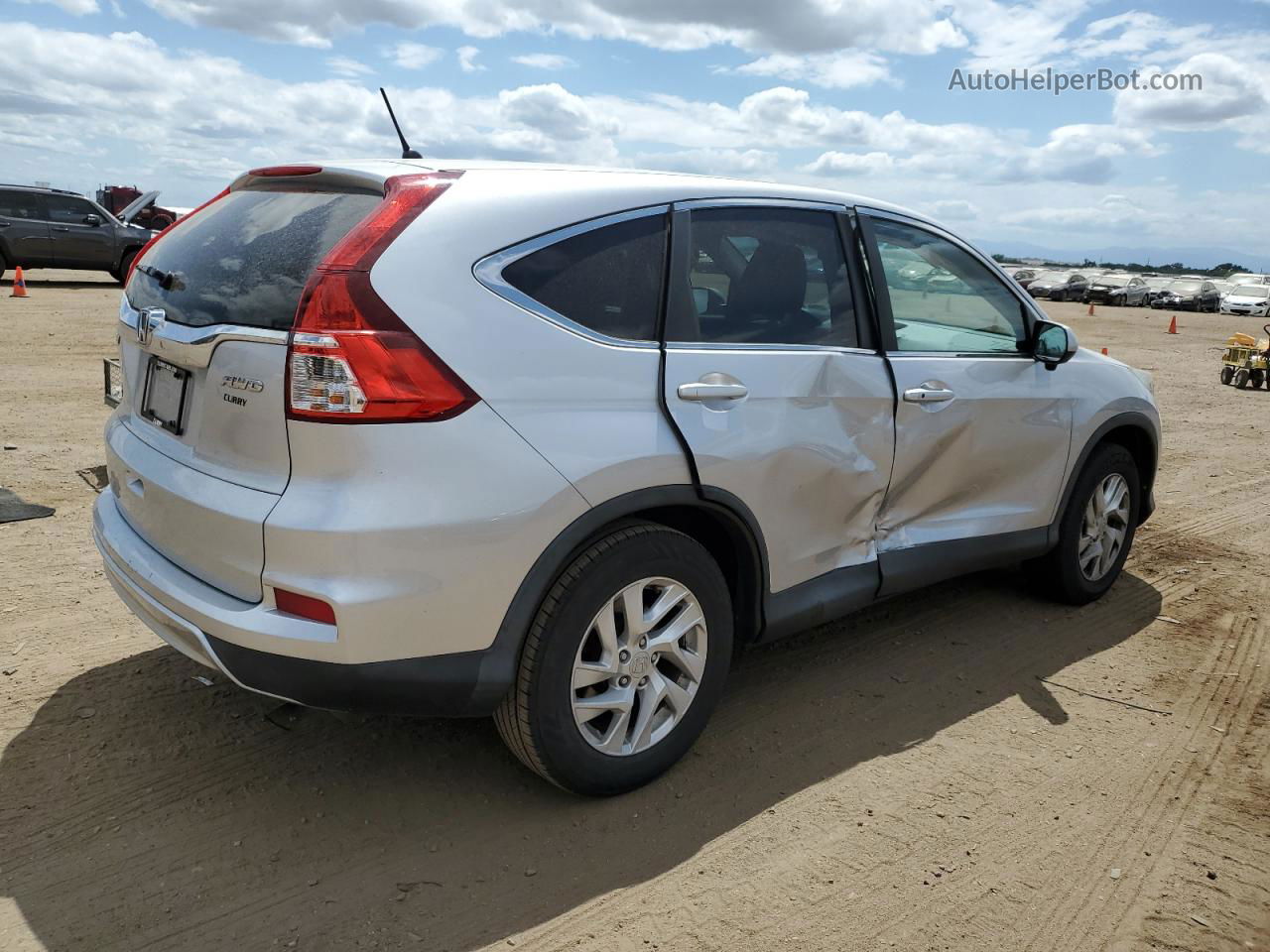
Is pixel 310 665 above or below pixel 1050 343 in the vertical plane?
below

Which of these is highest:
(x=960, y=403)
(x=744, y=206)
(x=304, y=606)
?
(x=744, y=206)

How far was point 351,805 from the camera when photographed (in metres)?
3.12

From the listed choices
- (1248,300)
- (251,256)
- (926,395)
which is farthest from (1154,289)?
(251,256)

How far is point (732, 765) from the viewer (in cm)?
343

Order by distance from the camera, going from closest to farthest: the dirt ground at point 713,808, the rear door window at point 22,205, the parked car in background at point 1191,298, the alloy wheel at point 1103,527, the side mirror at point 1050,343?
the dirt ground at point 713,808 < the side mirror at point 1050,343 < the alloy wheel at point 1103,527 < the rear door window at point 22,205 < the parked car in background at point 1191,298

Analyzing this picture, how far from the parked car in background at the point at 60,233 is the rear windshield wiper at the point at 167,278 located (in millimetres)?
19029

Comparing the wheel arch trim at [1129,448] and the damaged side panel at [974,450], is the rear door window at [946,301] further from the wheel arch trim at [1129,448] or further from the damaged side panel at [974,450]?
the wheel arch trim at [1129,448]

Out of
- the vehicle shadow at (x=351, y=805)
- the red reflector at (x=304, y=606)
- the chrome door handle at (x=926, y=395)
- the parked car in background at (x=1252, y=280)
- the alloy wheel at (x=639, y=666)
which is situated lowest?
the vehicle shadow at (x=351, y=805)

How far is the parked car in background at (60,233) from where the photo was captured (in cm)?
1941

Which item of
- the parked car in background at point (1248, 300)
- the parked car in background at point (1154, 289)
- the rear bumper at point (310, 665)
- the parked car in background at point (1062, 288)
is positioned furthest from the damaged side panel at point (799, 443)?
the parked car in background at point (1154, 289)

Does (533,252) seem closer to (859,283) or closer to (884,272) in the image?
(859,283)

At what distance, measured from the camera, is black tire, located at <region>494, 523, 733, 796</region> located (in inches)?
112

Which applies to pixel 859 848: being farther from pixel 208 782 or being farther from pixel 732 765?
pixel 208 782

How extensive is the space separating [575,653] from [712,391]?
865mm
